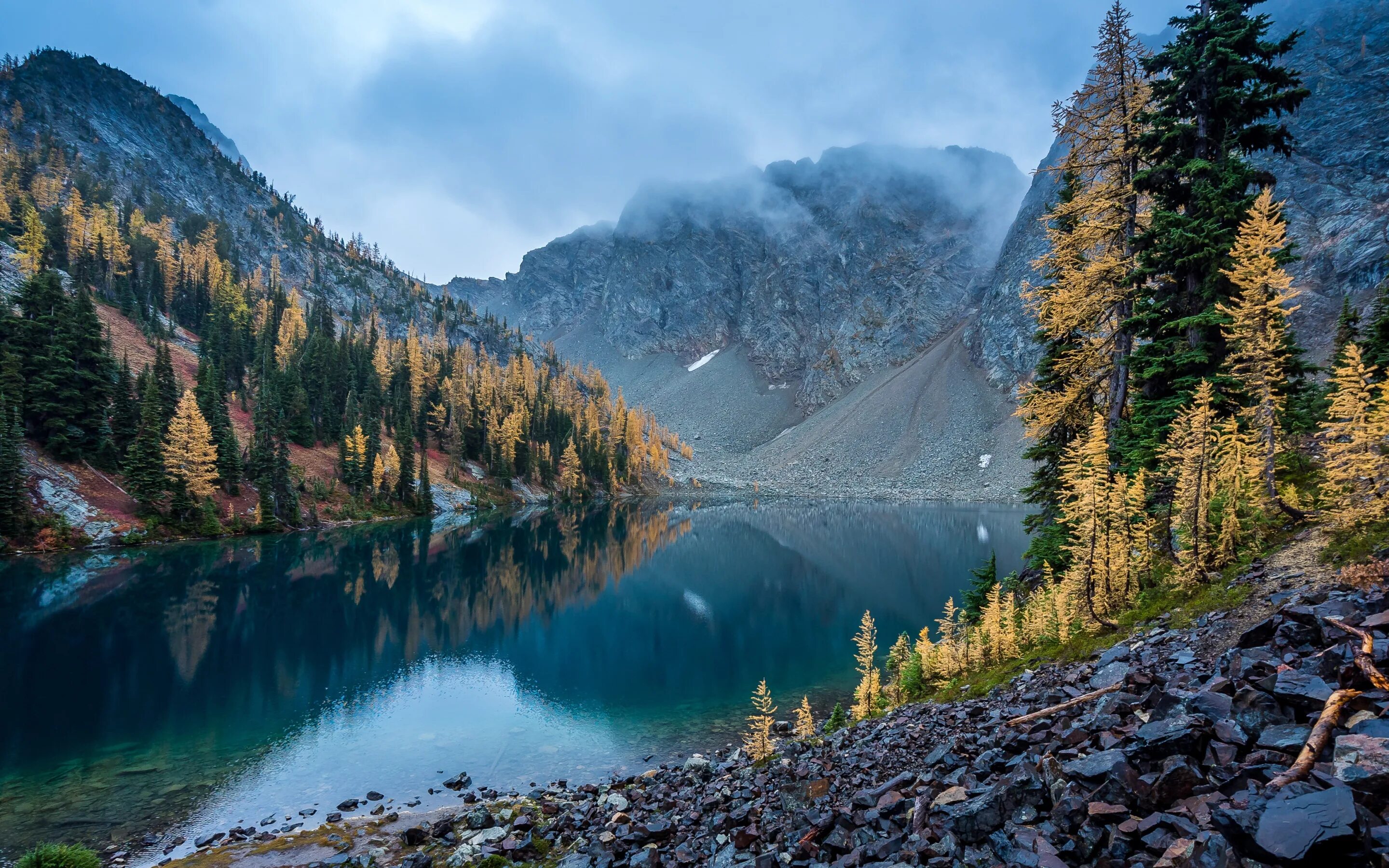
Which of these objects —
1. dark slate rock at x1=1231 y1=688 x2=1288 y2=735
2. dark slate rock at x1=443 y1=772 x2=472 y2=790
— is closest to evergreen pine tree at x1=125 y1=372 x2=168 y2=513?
dark slate rock at x1=443 y1=772 x2=472 y2=790

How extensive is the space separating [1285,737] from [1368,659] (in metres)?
0.94

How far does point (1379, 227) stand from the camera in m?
89.5

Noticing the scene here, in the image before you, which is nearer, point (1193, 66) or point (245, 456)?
point (1193, 66)

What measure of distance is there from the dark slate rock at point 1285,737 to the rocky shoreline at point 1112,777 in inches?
0.7

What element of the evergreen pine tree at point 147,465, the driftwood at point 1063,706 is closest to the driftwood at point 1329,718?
the driftwood at point 1063,706

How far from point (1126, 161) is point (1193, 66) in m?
2.70

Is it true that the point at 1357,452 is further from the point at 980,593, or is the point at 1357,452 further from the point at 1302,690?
the point at 980,593

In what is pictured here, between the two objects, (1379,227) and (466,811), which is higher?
(1379,227)

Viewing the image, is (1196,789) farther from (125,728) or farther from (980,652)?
(125,728)

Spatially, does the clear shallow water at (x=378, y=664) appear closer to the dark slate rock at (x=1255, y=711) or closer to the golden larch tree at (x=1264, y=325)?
the golden larch tree at (x=1264, y=325)

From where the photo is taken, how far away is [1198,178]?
1645 cm

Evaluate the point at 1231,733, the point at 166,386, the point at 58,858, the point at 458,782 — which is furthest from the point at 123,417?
the point at 1231,733

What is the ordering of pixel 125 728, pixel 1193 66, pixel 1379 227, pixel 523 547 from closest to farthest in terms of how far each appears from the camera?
pixel 1193 66 → pixel 125 728 → pixel 523 547 → pixel 1379 227

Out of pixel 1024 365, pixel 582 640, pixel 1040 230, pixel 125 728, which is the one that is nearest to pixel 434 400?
pixel 582 640
